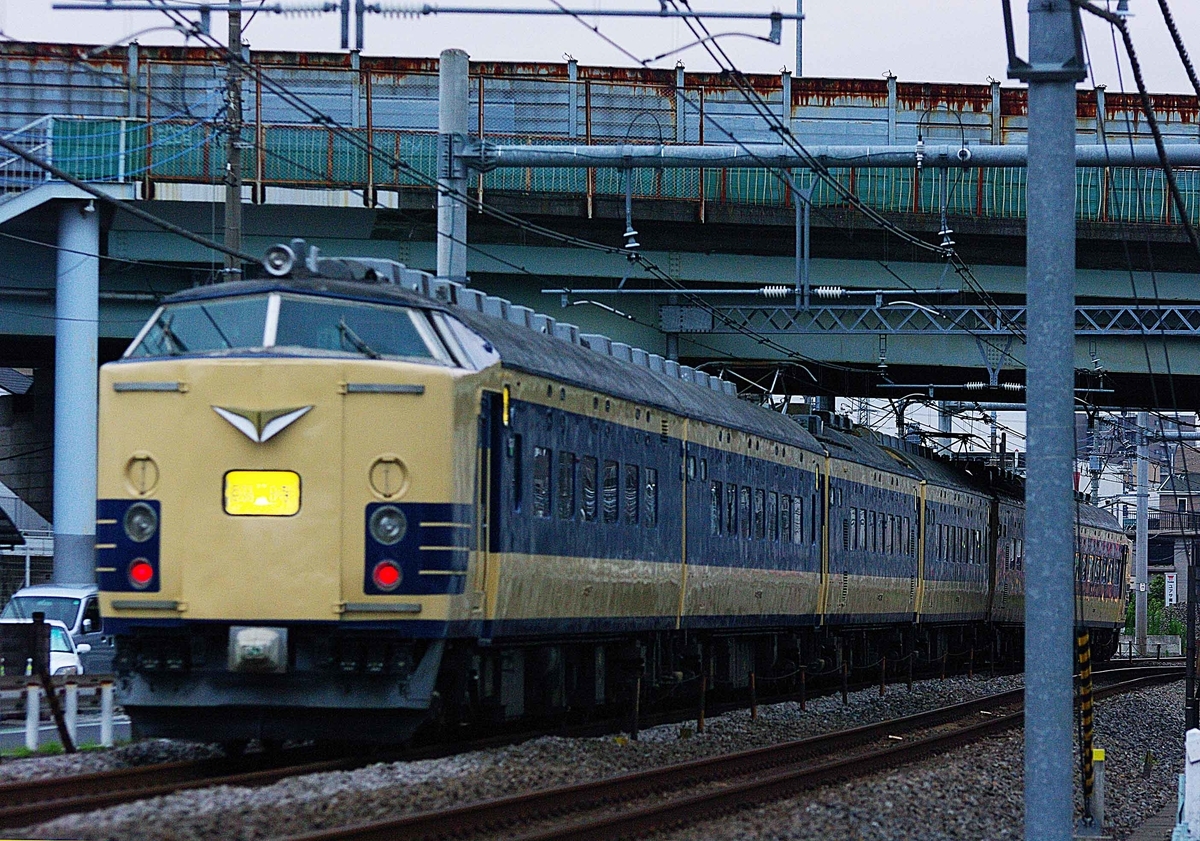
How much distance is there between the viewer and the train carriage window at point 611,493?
1698cm

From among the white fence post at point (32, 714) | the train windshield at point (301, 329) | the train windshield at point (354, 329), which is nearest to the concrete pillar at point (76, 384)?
the white fence post at point (32, 714)

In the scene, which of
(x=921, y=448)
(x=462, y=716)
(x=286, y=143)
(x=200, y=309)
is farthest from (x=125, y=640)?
(x=921, y=448)

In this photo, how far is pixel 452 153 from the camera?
2211 cm

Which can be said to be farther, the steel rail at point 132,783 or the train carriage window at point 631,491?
the train carriage window at point 631,491

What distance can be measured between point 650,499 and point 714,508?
8.50 feet

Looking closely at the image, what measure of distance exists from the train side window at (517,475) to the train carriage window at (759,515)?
8.40m

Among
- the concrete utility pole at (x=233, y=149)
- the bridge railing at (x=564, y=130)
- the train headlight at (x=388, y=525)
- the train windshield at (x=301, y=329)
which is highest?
the bridge railing at (x=564, y=130)

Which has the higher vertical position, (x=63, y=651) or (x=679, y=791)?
(x=63, y=651)

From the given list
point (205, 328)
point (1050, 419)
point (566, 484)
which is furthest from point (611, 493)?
point (1050, 419)

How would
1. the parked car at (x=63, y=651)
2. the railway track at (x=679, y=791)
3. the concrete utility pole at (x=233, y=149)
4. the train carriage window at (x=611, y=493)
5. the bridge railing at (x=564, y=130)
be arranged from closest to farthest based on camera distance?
1. the railway track at (x=679, y=791)
2. the train carriage window at (x=611, y=493)
3. the concrete utility pole at (x=233, y=149)
4. the parked car at (x=63, y=651)
5. the bridge railing at (x=564, y=130)

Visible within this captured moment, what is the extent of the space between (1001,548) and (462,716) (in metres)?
26.9

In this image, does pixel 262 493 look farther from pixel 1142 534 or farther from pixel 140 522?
pixel 1142 534

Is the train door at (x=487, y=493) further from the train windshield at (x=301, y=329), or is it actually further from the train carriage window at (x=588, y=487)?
the train carriage window at (x=588, y=487)

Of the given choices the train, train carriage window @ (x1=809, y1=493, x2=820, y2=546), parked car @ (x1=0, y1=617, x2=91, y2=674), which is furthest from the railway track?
parked car @ (x1=0, y1=617, x2=91, y2=674)
